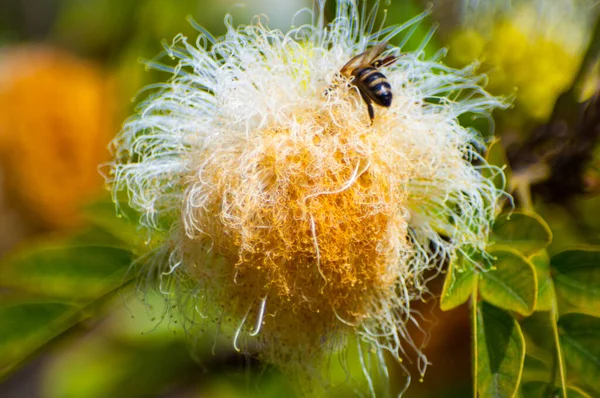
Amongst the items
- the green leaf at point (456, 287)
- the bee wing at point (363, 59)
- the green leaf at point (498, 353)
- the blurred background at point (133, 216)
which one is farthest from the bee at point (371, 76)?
the green leaf at point (498, 353)

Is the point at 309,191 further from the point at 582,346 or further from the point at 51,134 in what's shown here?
the point at 51,134

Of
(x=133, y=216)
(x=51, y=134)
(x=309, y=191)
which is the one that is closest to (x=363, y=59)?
(x=309, y=191)

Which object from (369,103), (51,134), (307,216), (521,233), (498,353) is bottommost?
(51,134)

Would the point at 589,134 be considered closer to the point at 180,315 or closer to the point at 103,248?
the point at 180,315

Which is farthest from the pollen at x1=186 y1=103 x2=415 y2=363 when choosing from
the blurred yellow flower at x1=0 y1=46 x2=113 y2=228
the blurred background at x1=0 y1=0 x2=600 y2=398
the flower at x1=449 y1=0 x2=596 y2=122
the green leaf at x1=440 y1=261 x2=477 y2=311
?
the blurred yellow flower at x1=0 y1=46 x2=113 y2=228

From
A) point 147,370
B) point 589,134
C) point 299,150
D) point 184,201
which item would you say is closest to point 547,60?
point 589,134

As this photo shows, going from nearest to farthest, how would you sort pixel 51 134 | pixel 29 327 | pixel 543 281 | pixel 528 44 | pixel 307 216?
pixel 307 216, pixel 543 281, pixel 29 327, pixel 528 44, pixel 51 134
